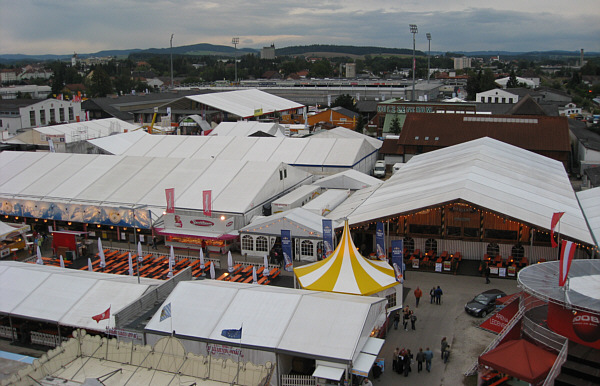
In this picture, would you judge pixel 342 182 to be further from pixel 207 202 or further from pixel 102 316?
pixel 102 316

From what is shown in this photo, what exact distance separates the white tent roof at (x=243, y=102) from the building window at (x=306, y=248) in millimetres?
31061

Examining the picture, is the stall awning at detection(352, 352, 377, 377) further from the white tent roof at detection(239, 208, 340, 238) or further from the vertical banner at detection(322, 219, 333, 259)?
the white tent roof at detection(239, 208, 340, 238)

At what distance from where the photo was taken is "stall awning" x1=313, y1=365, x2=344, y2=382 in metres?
11.2

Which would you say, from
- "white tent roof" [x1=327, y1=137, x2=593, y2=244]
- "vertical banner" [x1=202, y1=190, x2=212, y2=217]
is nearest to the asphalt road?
"white tent roof" [x1=327, y1=137, x2=593, y2=244]

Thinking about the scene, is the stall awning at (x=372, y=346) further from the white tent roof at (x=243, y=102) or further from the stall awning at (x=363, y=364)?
the white tent roof at (x=243, y=102)

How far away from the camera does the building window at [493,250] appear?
65.5 feet

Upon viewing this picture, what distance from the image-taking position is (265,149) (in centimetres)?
3225

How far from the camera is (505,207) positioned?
61.5 feet

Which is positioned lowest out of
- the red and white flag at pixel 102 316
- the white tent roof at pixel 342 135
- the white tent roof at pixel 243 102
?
the red and white flag at pixel 102 316

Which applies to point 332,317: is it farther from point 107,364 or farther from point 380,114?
point 380,114

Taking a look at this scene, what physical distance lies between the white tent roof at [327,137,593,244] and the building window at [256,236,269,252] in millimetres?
3055

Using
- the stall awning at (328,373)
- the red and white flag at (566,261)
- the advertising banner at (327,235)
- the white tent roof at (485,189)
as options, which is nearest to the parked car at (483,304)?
the white tent roof at (485,189)

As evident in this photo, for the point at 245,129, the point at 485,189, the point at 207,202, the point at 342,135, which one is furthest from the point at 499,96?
the point at 207,202

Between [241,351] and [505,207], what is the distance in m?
11.0
